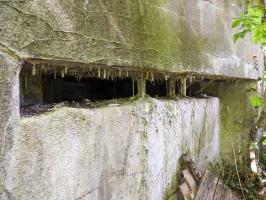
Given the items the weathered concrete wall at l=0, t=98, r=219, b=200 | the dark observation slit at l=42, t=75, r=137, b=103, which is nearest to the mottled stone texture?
the weathered concrete wall at l=0, t=98, r=219, b=200

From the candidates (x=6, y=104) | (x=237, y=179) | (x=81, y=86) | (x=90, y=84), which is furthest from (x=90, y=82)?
(x=237, y=179)

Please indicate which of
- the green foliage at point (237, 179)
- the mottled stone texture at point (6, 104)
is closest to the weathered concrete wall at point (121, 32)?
the mottled stone texture at point (6, 104)

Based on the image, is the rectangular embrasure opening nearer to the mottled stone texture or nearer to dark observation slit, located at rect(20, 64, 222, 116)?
dark observation slit, located at rect(20, 64, 222, 116)

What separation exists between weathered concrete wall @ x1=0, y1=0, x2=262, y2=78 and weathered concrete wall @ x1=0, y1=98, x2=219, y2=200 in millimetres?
316

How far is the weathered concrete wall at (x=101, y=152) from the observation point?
120cm

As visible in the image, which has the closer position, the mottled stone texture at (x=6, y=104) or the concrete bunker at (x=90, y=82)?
the mottled stone texture at (x=6, y=104)

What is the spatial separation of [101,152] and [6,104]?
685mm

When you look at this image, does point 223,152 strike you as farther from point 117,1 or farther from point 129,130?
point 117,1

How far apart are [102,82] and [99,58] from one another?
68.0 inches

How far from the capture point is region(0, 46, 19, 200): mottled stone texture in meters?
1.06

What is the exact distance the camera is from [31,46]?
114cm

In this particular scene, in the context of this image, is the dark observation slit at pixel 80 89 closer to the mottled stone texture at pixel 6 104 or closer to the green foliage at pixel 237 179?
the mottled stone texture at pixel 6 104

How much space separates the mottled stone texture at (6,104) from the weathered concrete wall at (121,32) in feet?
0.20

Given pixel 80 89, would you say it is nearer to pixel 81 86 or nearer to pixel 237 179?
pixel 81 86
